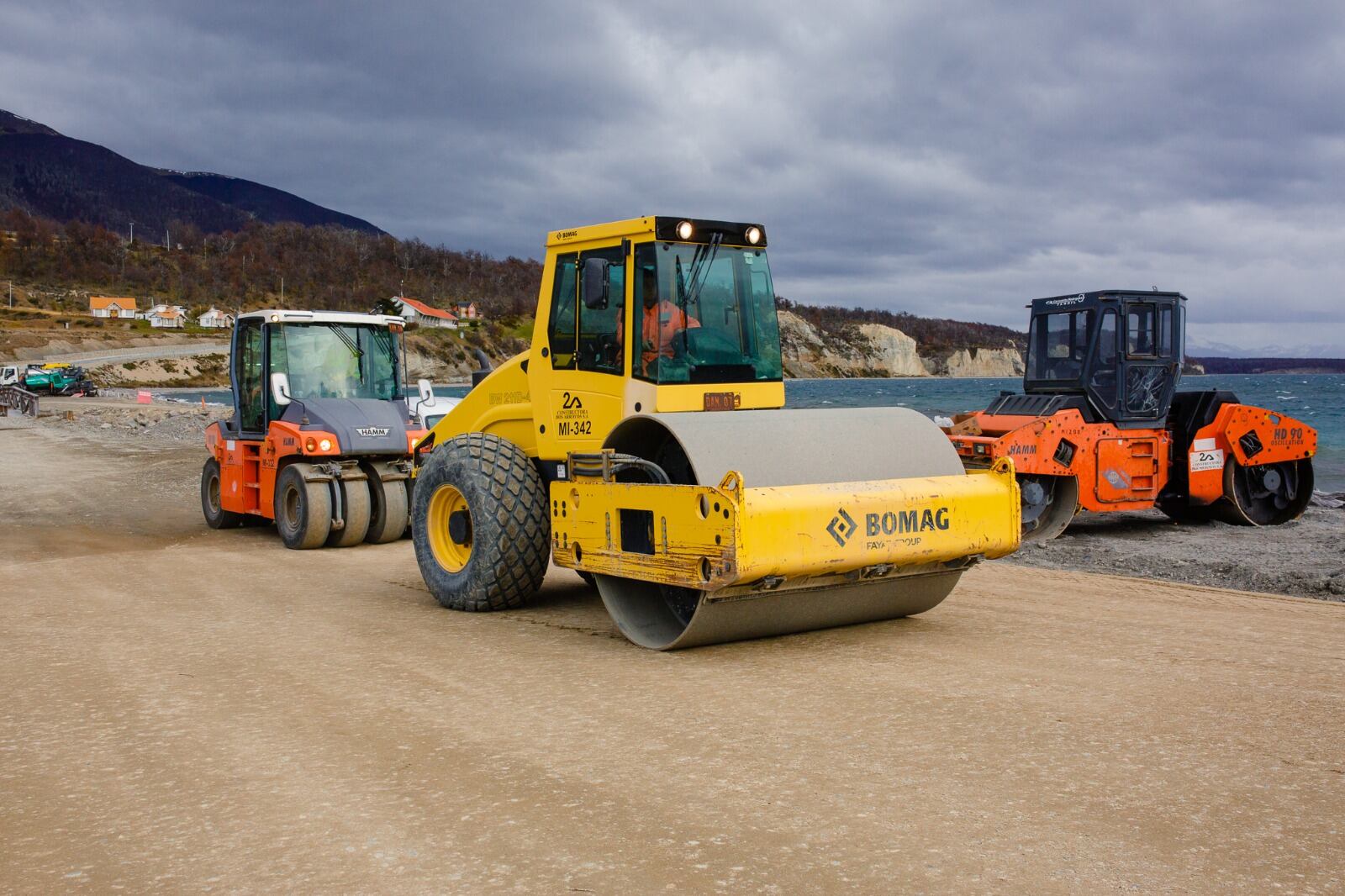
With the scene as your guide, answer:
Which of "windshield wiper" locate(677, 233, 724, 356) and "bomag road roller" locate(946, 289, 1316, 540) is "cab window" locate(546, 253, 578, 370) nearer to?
"windshield wiper" locate(677, 233, 724, 356)

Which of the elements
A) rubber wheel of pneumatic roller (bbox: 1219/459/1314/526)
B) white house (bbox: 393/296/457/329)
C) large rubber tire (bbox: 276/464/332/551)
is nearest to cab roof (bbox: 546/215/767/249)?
large rubber tire (bbox: 276/464/332/551)

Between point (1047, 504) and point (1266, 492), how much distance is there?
3501 mm

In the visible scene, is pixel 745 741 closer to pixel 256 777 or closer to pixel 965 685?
pixel 965 685

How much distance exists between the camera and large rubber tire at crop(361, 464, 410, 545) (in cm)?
1338

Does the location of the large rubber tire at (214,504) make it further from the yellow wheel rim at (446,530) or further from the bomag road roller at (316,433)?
the yellow wheel rim at (446,530)

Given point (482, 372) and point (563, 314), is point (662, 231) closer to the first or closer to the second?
point (563, 314)

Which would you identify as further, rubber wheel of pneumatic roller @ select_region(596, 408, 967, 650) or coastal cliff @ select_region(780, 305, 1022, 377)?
coastal cliff @ select_region(780, 305, 1022, 377)

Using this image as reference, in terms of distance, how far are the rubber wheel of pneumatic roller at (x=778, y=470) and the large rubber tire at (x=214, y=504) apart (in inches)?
344

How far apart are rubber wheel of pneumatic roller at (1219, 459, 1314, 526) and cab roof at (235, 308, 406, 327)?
1064cm

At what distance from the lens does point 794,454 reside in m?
7.07

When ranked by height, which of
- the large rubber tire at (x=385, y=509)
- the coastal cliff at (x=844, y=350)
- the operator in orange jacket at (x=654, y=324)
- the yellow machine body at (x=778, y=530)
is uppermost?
the coastal cliff at (x=844, y=350)

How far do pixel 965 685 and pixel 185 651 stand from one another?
4609 millimetres

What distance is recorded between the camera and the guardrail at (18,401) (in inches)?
1848

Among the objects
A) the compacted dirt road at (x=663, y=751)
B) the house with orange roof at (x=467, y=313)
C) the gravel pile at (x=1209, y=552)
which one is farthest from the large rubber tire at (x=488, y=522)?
the house with orange roof at (x=467, y=313)
